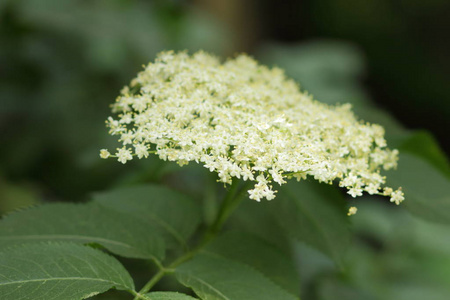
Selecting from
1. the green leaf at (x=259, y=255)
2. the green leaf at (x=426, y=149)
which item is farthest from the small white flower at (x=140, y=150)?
the green leaf at (x=426, y=149)

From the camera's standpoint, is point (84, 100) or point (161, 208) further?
point (84, 100)

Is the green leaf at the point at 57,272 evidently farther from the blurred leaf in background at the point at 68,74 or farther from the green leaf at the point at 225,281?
the blurred leaf in background at the point at 68,74

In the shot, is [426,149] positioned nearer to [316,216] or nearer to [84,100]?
[316,216]

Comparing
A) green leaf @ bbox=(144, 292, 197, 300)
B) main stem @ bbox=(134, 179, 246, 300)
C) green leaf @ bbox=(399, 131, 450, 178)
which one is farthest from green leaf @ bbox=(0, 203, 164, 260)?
green leaf @ bbox=(399, 131, 450, 178)

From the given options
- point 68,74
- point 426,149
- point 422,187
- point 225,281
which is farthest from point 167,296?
point 68,74

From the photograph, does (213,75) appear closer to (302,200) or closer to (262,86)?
(262,86)

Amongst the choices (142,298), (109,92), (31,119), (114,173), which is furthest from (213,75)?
(31,119)

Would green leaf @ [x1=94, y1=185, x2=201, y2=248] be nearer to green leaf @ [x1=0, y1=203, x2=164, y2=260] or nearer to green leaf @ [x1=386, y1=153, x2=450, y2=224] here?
green leaf @ [x1=0, y1=203, x2=164, y2=260]
